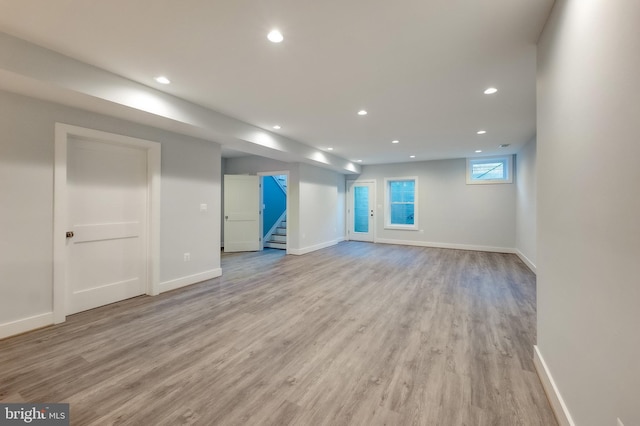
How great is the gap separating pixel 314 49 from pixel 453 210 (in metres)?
6.96

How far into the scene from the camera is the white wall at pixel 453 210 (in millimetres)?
7230

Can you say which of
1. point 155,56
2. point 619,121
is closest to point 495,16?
point 619,121

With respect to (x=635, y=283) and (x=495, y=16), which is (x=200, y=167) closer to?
(x=495, y=16)

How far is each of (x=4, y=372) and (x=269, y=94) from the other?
3.51 metres

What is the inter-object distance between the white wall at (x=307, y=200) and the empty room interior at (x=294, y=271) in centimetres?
194

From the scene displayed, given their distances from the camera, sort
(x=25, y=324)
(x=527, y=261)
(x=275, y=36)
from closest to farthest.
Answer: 1. (x=275, y=36)
2. (x=25, y=324)
3. (x=527, y=261)

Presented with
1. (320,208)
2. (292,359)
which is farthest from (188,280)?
(320,208)

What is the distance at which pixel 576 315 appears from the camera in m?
1.42

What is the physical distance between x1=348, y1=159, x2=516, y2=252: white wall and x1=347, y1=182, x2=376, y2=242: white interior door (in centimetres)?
24

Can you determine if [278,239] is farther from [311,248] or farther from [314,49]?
[314,49]

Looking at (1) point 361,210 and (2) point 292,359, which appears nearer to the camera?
(2) point 292,359

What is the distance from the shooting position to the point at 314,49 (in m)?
2.34

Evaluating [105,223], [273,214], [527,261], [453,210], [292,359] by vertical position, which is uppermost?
[453,210]

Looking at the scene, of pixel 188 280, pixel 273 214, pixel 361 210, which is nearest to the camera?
pixel 188 280
